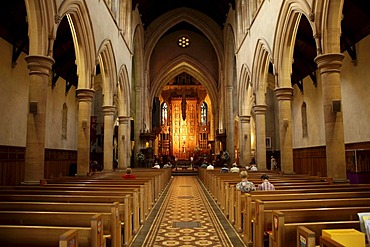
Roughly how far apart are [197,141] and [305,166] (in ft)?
73.5

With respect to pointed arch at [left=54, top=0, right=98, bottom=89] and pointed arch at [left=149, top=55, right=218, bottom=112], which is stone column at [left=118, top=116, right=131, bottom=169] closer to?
pointed arch at [left=54, top=0, right=98, bottom=89]

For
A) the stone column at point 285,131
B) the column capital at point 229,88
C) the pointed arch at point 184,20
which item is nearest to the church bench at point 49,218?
the stone column at point 285,131

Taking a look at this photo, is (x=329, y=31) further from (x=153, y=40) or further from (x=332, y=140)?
(x=153, y=40)

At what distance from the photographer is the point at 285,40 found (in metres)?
12.7

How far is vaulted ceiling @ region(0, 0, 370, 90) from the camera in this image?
12031 millimetres

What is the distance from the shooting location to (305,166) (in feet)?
62.7

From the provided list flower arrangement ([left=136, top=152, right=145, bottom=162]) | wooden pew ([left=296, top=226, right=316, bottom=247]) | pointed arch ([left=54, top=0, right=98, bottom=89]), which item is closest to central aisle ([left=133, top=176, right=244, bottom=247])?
wooden pew ([left=296, top=226, right=316, bottom=247])

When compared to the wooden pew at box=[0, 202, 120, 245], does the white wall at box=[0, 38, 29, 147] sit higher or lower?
higher

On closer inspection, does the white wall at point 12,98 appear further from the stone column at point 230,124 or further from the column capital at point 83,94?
the stone column at point 230,124

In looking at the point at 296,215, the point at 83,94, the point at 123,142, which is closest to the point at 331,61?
the point at 296,215

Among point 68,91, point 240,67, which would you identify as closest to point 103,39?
point 68,91

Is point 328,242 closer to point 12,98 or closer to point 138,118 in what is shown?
point 12,98

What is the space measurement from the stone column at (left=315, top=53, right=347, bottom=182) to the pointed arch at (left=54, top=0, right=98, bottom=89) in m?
8.36

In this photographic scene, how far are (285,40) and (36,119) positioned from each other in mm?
9251
